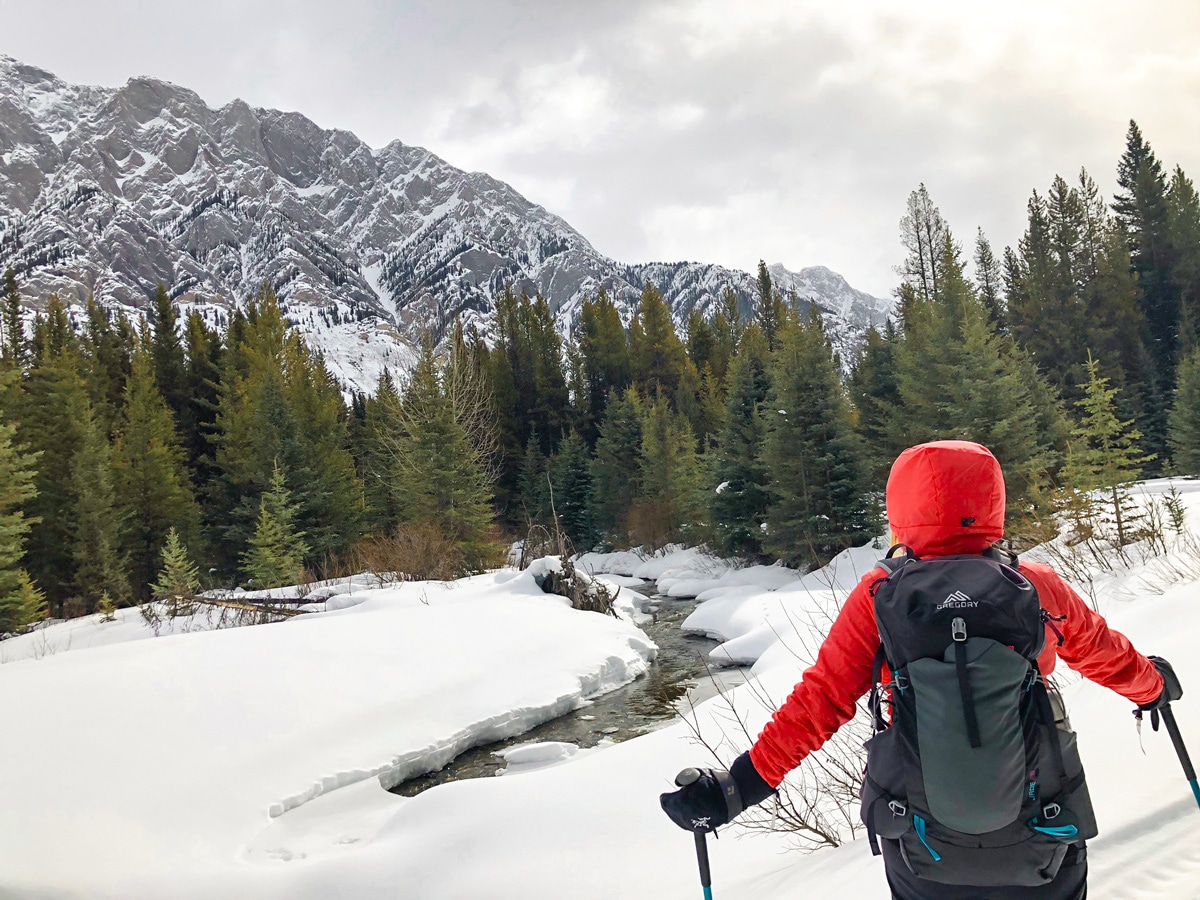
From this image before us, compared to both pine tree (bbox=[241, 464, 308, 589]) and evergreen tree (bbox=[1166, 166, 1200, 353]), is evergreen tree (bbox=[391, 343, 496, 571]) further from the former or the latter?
evergreen tree (bbox=[1166, 166, 1200, 353])

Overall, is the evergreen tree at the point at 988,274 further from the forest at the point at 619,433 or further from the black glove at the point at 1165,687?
the black glove at the point at 1165,687

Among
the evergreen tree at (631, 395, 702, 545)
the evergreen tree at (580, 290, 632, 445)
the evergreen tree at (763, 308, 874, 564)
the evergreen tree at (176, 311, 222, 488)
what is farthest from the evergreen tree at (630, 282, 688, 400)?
the evergreen tree at (763, 308, 874, 564)

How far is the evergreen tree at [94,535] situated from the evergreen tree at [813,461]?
65.2 feet

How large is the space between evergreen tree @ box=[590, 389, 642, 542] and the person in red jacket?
31.4 metres

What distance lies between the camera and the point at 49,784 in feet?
15.2

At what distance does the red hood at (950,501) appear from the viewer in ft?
5.54

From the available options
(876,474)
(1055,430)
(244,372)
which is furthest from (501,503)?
(1055,430)

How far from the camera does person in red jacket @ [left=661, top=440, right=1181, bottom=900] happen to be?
5.54 feet

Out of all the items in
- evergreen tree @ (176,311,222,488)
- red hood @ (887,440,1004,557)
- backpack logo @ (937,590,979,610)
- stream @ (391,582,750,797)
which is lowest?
stream @ (391,582,750,797)

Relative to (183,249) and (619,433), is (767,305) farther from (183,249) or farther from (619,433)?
(183,249)

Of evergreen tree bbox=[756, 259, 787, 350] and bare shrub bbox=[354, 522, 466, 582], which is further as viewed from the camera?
evergreen tree bbox=[756, 259, 787, 350]

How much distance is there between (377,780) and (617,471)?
2812cm

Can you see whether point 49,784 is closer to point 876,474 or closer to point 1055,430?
point 876,474

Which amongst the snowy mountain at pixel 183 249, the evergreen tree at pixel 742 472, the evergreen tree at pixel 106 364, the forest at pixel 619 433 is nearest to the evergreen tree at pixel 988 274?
the forest at pixel 619 433
